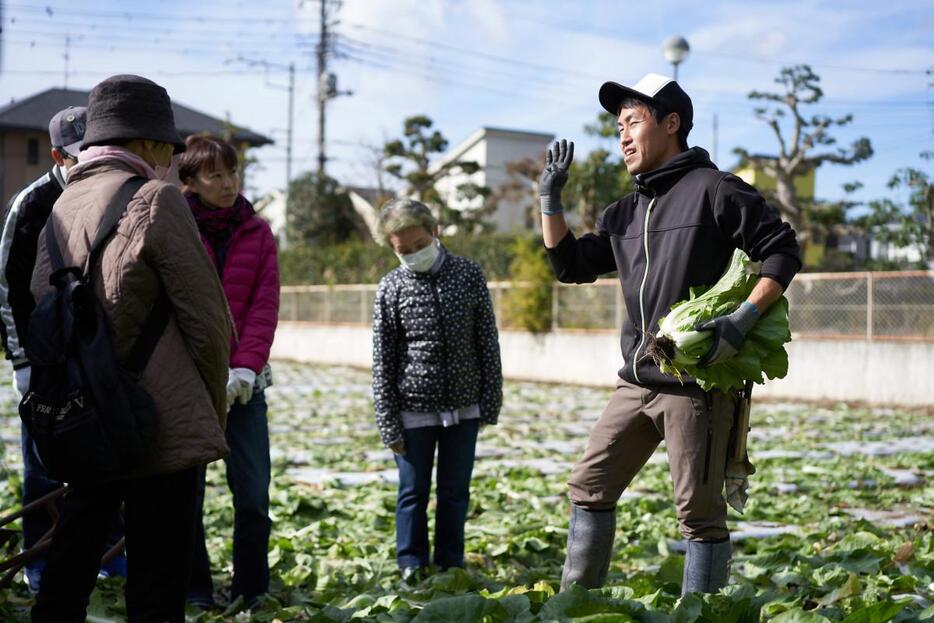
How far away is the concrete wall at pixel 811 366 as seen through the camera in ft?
45.0

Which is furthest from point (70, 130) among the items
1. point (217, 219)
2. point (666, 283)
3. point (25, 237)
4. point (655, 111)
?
point (666, 283)

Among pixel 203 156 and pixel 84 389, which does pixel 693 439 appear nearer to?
pixel 84 389

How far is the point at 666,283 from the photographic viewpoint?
341cm

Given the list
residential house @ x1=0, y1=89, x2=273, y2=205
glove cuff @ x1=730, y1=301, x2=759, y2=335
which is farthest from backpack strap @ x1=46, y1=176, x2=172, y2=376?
residential house @ x1=0, y1=89, x2=273, y2=205

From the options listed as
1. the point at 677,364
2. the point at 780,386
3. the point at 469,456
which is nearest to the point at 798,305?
the point at 780,386

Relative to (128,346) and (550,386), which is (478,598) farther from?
(550,386)

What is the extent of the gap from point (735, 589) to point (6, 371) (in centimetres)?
1970

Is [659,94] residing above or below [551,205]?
above

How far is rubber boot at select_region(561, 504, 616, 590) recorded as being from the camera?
12.0 ft

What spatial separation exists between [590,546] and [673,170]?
146 cm

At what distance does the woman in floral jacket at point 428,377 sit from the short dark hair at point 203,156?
0.91 meters

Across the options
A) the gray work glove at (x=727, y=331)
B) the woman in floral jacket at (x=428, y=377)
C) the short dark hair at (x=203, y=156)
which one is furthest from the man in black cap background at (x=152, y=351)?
the woman in floral jacket at (x=428, y=377)

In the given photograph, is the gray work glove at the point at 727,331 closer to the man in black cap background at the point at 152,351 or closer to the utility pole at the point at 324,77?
the man in black cap background at the point at 152,351

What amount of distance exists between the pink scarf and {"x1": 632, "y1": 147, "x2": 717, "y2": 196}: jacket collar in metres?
1.72
